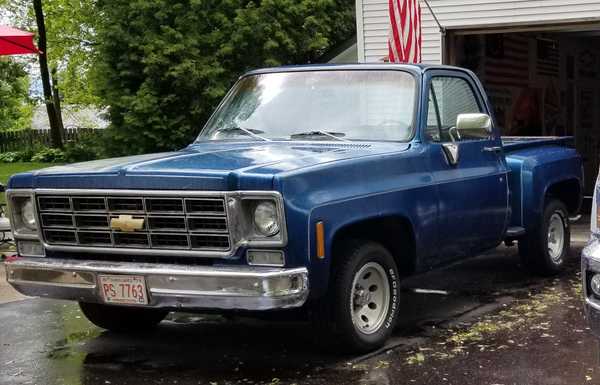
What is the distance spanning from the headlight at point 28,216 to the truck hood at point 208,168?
0.15 metres

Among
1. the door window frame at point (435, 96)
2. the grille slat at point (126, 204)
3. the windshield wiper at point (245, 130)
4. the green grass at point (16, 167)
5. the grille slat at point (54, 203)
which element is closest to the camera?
the grille slat at point (126, 204)

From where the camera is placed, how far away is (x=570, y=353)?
5629mm

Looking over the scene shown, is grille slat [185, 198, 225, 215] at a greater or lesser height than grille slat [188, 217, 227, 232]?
greater

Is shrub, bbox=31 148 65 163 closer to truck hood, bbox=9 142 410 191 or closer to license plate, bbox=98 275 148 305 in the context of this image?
truck hood, bbox=9 142 410 191

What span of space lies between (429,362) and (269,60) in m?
13.0

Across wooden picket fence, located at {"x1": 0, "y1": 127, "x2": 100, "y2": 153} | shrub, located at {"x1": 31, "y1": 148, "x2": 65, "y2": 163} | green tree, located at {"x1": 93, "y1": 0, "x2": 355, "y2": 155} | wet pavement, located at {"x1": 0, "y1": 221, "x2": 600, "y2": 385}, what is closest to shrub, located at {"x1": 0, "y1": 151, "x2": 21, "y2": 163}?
shrub, located at {"x1": 31, "y1": 148, "x2": 65, "y2": 163}

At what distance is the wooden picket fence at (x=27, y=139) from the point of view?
129 ft

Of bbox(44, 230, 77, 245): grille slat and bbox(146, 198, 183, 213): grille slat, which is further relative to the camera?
bbox(44, 230, 77, 245): grille slat

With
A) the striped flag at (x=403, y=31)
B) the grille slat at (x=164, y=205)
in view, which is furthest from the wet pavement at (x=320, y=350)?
the striped flag at (x=403, y=31)

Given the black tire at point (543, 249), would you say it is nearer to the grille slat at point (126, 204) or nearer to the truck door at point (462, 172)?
the truck door at point (462, 172)

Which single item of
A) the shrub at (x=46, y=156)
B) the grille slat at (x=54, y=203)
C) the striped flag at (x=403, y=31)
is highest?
the striped flag at (x=403, y=31)

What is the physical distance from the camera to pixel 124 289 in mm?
5258

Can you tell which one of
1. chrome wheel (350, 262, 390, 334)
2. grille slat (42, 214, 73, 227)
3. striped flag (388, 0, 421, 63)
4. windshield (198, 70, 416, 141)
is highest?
striped flag (388, 0, 421, 63)

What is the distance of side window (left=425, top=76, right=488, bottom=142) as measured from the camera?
6556 millimetres
